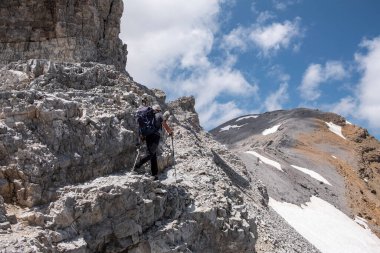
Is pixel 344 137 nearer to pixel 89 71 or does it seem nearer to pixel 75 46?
pixel 75 46

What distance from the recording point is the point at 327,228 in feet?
134

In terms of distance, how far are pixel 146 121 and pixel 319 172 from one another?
49745 mm

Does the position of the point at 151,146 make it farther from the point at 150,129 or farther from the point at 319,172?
the point at 319,172

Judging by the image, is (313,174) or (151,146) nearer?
(151,146)

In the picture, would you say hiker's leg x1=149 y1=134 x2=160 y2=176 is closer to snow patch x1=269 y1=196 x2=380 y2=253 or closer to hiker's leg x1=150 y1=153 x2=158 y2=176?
hiker's leg x1=150 y1=153 x2=158 y2=176

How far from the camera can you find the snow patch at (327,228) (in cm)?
3709

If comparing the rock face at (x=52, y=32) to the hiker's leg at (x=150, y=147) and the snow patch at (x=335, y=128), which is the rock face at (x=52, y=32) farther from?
the snow patch at (x=335, y=128)

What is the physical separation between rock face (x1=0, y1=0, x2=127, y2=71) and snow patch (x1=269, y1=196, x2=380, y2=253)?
2263 cm

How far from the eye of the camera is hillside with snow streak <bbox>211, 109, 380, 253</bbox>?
133 feet

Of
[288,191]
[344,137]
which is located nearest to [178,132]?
[288,191]

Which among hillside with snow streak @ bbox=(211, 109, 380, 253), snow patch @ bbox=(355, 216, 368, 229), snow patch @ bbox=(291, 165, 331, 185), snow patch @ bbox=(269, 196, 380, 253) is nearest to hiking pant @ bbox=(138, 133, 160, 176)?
snow patch @ bbox=(269, 196, 380, 253)

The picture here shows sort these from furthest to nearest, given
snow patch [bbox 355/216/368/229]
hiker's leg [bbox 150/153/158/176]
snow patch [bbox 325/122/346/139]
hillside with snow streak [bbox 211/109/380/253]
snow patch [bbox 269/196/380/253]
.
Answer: snow patch [bbox 325/122/346/139] → snow patch [bbox 355/216/368/229] → hillside with snow streak [bbox 211/109/380/253] → snow patch [bbox 269/196/380/253] → hiker's leg [bbox 150/153/158/176]

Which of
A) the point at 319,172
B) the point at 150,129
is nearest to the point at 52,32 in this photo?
Answer: the point at 150,129

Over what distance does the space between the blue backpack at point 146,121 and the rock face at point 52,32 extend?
9.85 metres
